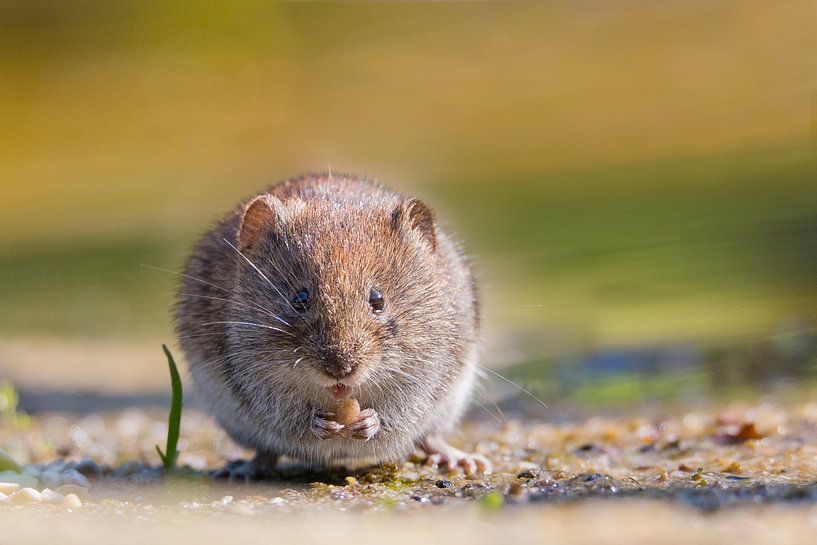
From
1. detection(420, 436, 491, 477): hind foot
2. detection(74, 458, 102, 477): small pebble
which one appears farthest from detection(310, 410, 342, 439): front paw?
detection(74, 458, 102, 477): small pebble

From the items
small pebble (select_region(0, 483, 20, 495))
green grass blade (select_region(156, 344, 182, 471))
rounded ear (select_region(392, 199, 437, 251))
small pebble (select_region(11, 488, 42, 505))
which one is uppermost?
rounded ear (select_region(392, 199, 437, 251))

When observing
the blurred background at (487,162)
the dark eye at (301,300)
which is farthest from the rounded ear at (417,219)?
the blurred background at (487,162)

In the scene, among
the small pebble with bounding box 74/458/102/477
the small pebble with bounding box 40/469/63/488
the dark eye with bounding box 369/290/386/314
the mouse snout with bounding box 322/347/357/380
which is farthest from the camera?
the small pebble with bounding box 74/458/102/477

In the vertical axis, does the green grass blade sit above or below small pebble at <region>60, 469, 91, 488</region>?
above

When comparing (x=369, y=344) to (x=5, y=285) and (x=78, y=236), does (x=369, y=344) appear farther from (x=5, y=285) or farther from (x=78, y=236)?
(x=78, y=236)

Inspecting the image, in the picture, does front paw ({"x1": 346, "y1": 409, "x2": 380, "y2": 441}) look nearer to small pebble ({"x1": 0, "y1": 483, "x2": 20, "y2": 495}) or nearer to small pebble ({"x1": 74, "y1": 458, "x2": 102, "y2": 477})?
small pebble ({"x1": 0, "y1": 483, "x2": 20, "y2": 495})

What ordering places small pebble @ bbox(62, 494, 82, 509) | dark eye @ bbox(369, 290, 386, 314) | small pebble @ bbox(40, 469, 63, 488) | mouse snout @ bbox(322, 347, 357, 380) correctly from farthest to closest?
small pebble @ bbox(40, 469, 63, 488) → dark eye @ bbox(369, 290, 386, 314) → mouse snout @ bbox(322, 347, 357, 380) → small pebble @ bbox(62, 494, 82, 509)

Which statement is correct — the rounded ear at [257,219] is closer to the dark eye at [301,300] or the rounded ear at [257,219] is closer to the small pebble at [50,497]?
the dark eye at [301,300]

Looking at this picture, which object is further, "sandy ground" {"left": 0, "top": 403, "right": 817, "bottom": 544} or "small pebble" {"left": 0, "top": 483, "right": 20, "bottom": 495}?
"small pebble" {"left": 0, "top": 483, "right": 20, "bottom": 495}
